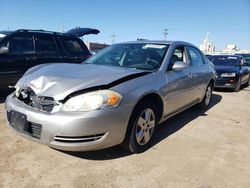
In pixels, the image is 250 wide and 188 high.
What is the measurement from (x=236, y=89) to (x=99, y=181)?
782 cm

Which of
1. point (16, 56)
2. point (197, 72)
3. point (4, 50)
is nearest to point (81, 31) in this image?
point (16, 56)

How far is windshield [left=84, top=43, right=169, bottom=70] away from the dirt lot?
3.82 feet

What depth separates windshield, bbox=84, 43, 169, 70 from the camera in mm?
3877

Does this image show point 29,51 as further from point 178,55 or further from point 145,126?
point 145,126

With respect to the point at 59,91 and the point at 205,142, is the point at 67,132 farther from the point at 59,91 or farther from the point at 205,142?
the point at 205,142

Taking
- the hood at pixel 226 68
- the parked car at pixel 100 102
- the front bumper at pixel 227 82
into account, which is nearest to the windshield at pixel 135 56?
the parked car at pixel 100 102

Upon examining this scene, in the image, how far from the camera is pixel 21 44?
236 inches

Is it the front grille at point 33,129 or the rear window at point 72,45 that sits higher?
the rear window at point 72,45

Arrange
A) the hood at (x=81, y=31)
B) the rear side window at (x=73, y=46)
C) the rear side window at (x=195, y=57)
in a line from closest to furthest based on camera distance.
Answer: the rear side window at (x=195, y=57)
the rear side window at (x=73, y=46)
the hood at (x=81, y=31)

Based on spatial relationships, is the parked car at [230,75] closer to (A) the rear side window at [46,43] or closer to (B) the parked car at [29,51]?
(B) the parked car at [29,51]

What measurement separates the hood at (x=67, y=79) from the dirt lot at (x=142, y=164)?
0.83 metres

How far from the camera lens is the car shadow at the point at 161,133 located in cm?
325

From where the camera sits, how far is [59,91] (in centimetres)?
280

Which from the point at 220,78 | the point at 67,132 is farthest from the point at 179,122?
the point at 220,78
